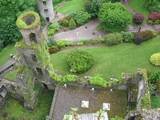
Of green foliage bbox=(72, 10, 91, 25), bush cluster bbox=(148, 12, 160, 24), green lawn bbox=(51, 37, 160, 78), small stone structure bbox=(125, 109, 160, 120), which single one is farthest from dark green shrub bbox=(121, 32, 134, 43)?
small stone structure bbox=(125, 109, 160, 120)

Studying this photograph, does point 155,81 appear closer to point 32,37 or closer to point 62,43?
point 62,43

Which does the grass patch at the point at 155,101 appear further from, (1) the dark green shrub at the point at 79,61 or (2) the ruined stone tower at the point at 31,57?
(2) the ruined stone tower at the point at 31,57

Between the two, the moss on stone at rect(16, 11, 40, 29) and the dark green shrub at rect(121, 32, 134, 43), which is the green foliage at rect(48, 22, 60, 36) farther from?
the moss on stone at rect(16, 11, 40, 29)

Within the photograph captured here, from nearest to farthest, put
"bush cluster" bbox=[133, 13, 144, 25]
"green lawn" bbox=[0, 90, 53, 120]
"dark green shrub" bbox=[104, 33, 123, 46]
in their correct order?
1. "green lawn" bbox=[0, 90, 53, 120]
2. "dark green shrub" bbox=[104, 33, 123, 46]
3. "bush cluster" bbox=[133, 13, 144, 25]

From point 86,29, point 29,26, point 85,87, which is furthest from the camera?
point 86,29

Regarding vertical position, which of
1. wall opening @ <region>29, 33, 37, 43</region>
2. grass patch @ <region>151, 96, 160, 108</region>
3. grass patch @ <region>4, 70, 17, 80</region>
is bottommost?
grass patch @ <region>4, 70, 17, 80</region>

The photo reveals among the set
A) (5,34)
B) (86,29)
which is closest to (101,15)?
(86,29)

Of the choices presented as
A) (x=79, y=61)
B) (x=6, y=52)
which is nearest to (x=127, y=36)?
(x=79, y=61)

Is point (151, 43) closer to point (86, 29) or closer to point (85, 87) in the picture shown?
point (86, 29)
